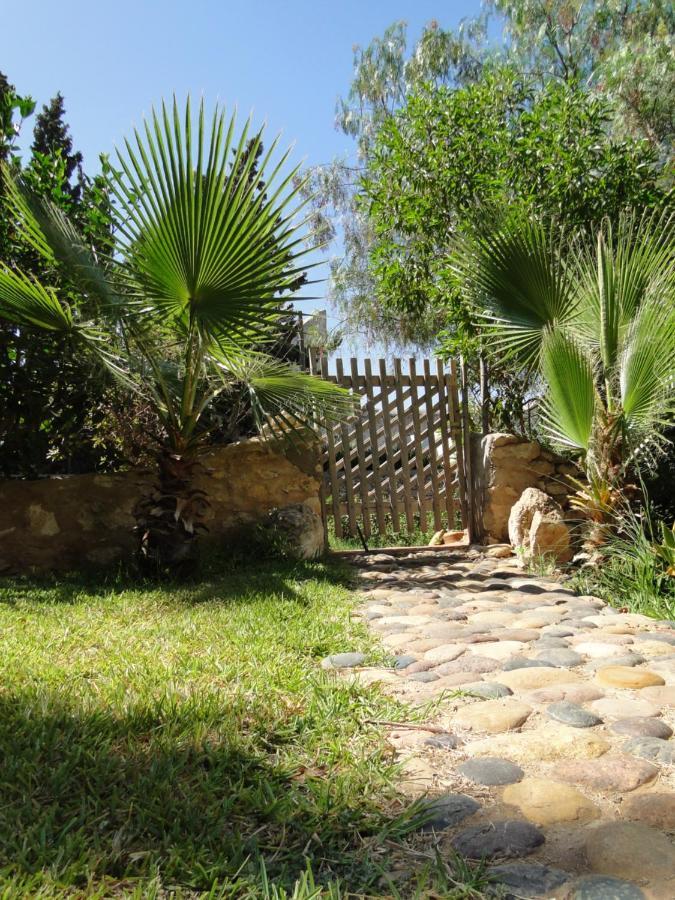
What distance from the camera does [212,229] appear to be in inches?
146

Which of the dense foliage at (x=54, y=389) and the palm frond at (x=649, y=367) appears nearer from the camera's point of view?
the palm frond at (x=649, y=367)

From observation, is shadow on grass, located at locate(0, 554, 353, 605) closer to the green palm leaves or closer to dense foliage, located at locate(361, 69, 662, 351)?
the green palm leaves

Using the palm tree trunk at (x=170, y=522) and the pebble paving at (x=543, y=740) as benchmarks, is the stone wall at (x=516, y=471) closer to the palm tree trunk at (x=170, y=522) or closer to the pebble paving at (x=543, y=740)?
the pebble paving at (x=543, y=740)

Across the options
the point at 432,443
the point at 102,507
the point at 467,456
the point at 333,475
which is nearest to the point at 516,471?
the point at 467,456

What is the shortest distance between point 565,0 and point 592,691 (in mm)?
14827

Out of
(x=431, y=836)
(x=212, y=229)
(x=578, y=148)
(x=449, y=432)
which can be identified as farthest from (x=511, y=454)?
(x=431, y=836)

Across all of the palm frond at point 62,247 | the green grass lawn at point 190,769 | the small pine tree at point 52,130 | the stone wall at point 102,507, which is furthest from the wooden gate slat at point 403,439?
the small pine tree at point 52,130

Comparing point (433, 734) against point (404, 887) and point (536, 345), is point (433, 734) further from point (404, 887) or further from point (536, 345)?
point (536, 345)

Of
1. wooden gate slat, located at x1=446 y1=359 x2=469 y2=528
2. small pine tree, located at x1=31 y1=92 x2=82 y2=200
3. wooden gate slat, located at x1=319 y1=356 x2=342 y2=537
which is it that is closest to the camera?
wooden gate slat, located at x1=319 y1=356 x2=342 y2=537

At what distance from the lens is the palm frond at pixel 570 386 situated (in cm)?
434

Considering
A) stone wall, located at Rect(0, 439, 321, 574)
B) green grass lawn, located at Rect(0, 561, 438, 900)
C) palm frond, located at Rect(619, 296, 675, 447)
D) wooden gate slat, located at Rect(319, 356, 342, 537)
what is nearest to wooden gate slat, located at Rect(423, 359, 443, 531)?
wooden gate slat, located at Rect(319, 356, 342, 537)

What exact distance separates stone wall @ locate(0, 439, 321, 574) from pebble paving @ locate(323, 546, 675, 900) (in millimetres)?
2137

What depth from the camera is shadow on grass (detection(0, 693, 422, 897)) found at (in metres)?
1.29

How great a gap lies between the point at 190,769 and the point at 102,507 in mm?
3837
